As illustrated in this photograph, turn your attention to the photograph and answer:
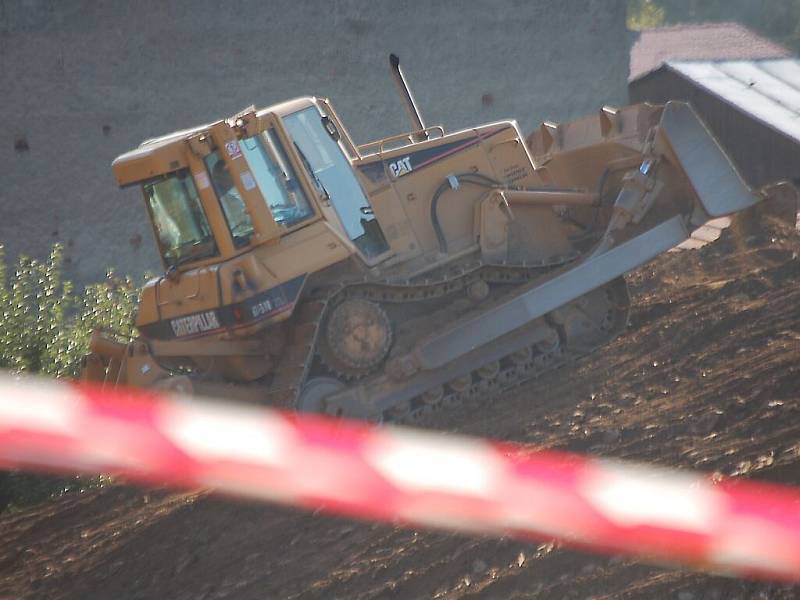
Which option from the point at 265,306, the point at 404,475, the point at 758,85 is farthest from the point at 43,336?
the point at 758,85

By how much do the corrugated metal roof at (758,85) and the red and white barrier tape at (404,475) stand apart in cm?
1208

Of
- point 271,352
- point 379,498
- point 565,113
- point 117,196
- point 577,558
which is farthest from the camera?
point 565,113

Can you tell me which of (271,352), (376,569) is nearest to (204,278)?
(271,352)

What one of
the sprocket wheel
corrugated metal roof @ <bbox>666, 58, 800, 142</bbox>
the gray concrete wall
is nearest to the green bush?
the sprocket wheel

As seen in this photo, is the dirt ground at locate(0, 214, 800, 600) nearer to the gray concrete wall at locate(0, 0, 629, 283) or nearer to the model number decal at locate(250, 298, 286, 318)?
the model number decal at locate(250, 298, 286, 318)

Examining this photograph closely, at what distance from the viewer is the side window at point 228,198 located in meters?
9.02

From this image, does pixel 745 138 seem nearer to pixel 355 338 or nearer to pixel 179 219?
pixel 355 338

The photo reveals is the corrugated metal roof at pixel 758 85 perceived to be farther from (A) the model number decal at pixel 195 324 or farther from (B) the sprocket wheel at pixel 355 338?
(A) the model number decal at pixel 195 324

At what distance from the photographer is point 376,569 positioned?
20.9ft

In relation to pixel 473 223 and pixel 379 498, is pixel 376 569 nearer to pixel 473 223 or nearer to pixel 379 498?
pixel 379 498

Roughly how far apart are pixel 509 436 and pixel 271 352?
2.02 m

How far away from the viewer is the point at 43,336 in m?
11.4

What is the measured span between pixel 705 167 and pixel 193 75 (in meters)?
8.38

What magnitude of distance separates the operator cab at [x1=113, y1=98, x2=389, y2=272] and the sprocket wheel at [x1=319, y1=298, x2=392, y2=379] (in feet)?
1.64
